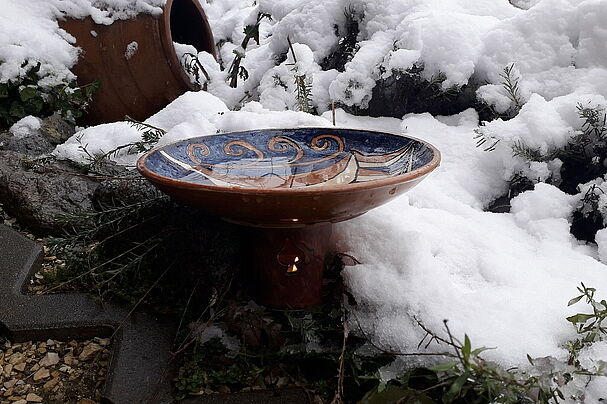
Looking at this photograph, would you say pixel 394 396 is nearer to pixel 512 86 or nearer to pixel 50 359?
pixel 50 359

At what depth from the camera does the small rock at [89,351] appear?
1271 millimetres

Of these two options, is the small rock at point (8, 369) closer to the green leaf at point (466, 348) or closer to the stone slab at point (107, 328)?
the stone slab at point (107, 328)

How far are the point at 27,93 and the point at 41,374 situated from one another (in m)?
1.61

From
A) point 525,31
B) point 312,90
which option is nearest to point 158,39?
point 312,90

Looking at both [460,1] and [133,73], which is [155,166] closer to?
[133,73]

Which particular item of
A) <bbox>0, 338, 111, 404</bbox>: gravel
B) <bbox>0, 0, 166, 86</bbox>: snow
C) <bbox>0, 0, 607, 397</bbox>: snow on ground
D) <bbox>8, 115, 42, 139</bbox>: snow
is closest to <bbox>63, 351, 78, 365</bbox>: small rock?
<bbox>0, 338, 111, 404</bbox>: gravel

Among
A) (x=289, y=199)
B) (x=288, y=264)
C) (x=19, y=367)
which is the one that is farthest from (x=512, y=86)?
(x=19, y=367)

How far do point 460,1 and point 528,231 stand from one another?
5.11 ft

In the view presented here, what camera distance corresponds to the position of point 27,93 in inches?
91.6

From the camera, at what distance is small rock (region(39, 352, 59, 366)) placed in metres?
1.25

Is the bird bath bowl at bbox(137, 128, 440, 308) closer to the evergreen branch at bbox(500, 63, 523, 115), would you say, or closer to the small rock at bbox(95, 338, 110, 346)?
the small rock at bbox(95, 338, 110, 346)

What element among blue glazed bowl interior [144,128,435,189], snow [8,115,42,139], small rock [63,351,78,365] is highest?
blue glazed bowl interior [144,128,435,189]

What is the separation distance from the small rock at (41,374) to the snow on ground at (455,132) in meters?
0.80

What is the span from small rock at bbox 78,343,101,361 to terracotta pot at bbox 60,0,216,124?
1.69m
